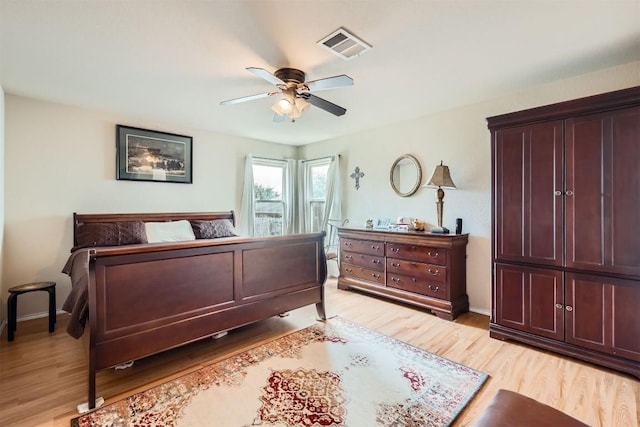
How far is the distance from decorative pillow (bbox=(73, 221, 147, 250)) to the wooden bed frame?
47.0 inches

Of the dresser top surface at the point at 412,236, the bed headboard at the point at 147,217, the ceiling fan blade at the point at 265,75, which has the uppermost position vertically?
the ceiling fan blade at the point at 265,75

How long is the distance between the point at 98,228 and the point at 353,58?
3337 millimetres

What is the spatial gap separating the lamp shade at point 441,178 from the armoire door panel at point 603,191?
3.88 ft

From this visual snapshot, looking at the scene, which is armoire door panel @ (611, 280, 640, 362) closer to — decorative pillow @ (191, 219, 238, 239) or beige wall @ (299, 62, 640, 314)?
beige wall @ (299, 62, 640, 314)

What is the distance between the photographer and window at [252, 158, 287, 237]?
5309mm

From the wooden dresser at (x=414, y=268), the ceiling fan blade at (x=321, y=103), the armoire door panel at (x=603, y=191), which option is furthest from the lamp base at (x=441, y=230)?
the ceiling fan blade at (x=321, y=103)

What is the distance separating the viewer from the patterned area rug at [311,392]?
68.4 inches

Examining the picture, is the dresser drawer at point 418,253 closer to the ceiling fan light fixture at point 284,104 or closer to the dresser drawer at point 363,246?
the dresser drawer at point 363,246

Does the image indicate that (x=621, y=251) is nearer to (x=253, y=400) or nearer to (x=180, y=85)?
(x=253, y=400)

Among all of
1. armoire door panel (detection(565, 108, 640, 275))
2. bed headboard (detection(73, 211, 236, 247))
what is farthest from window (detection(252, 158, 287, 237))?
armoire door panel (detection(565, 108, 640, 275))

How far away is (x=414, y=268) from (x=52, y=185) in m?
4.27

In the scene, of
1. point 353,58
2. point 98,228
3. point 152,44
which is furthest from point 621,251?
point 98,228

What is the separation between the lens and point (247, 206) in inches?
198


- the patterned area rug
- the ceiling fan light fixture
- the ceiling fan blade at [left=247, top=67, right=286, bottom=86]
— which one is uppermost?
the ceiling fan blade at [left=247, top=67, right=286, bottom=86]
